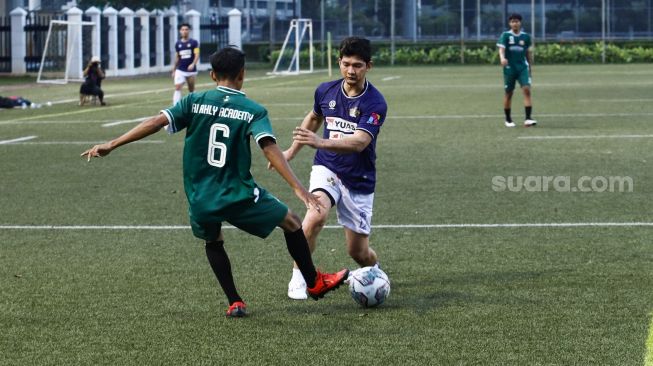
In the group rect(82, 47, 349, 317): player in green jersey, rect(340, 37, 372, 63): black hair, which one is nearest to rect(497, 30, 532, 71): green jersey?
rect(340, 37, 372, 63): black hair

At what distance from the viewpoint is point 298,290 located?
7.75 metres

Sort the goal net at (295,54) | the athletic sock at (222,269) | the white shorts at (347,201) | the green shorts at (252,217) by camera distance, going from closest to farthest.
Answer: the green shorts at (252,217) → the athletic sock at (222,269) → the white shorts at (347,201) → the goal net at (295,54)

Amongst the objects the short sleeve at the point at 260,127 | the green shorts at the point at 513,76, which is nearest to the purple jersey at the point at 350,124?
the short sleeve at the point at 260,127

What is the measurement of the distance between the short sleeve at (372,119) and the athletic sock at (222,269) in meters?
1.12

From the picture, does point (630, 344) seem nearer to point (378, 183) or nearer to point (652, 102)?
point (378, 183)

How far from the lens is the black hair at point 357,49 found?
25.1ft

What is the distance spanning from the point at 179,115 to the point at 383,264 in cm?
238

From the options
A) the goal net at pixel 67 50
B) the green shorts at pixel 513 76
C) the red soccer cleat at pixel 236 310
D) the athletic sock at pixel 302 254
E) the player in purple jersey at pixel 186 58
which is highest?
the goal net at pixel 67 50

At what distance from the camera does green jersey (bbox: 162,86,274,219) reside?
7086mm

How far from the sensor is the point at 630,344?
6418 mm

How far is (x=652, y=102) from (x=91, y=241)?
19.3 metres

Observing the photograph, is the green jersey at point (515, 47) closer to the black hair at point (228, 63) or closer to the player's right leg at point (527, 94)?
the player's right leg at point (527, 94)

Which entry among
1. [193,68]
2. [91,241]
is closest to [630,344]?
[91,241]

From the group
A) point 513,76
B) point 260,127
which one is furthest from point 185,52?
point 260,127
